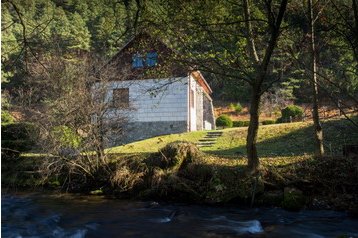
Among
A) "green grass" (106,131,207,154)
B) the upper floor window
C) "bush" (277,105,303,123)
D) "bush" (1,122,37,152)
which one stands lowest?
"green grass" (106,131,207,154)

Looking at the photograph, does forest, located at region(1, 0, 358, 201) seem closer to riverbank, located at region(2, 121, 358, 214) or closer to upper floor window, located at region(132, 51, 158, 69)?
riverbank, located at region(2, 121, 358, 214)

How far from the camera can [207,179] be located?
13516 millimetres

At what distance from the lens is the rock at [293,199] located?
1205 cm

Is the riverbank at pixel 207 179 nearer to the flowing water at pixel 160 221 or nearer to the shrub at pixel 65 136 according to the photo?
the flowing water at pixel 160 221

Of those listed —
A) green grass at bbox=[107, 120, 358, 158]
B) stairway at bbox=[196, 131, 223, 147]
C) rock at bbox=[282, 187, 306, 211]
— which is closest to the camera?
rock at bbox=[282, 187, 306, 211]

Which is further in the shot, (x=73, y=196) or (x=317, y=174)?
(x=73, y=196)

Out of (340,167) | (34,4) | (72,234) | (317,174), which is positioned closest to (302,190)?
(317,174)

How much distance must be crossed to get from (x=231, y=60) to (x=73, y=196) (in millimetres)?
7836

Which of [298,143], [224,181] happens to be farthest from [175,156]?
[298,143]

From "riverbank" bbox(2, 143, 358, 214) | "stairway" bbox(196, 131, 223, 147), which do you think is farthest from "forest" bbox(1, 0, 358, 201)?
"stairway" bbox(196, 131, 223, 147)

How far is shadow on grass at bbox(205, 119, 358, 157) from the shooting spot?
19500 mm

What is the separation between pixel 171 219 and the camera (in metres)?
11.3

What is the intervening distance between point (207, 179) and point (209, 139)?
43.2ft

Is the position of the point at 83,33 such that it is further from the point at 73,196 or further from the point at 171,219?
the point at 171,219
